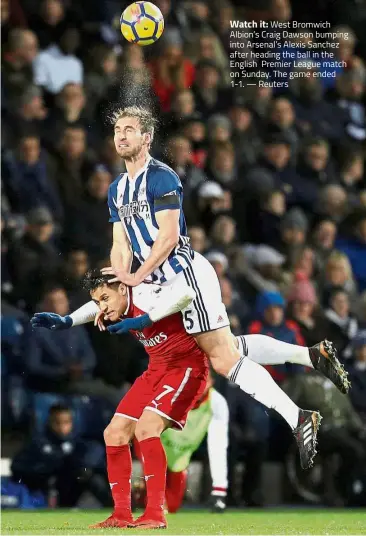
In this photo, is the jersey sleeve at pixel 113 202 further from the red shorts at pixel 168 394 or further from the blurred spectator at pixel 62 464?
the blurred spectator at pixel 62 464

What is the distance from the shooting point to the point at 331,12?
47.6 feet

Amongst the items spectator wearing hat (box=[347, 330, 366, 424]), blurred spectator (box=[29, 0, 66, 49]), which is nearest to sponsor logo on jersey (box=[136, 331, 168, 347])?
spectator wearing hat (box=[347, 330, 366, 424])

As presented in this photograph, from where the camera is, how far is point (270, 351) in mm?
7820

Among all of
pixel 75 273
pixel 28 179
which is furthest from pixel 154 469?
pixel 28 179

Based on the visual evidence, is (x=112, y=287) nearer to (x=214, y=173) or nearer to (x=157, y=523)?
(x=157, y=523)

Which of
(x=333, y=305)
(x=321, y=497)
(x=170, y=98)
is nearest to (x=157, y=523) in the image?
(x=321, y=497)

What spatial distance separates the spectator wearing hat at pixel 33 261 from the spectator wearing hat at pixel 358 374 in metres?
2.87

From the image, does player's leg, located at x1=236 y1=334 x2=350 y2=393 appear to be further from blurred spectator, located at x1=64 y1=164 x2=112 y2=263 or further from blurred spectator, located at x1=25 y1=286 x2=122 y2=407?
blurred spectator, located at x1=64 y1=164 x2=112 y2=263

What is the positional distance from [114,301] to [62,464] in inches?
107

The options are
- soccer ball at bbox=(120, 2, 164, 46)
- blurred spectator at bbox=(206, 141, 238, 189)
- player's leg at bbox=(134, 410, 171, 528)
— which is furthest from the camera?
blurred spectator at bbox=(206, 141, 238, 189)

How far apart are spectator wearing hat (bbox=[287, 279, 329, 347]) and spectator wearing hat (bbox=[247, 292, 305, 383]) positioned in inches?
5.3

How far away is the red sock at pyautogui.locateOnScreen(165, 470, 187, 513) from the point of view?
912cm

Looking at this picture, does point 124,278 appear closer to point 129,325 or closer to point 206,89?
point 129,325

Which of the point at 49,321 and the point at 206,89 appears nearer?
the point at 49,321
